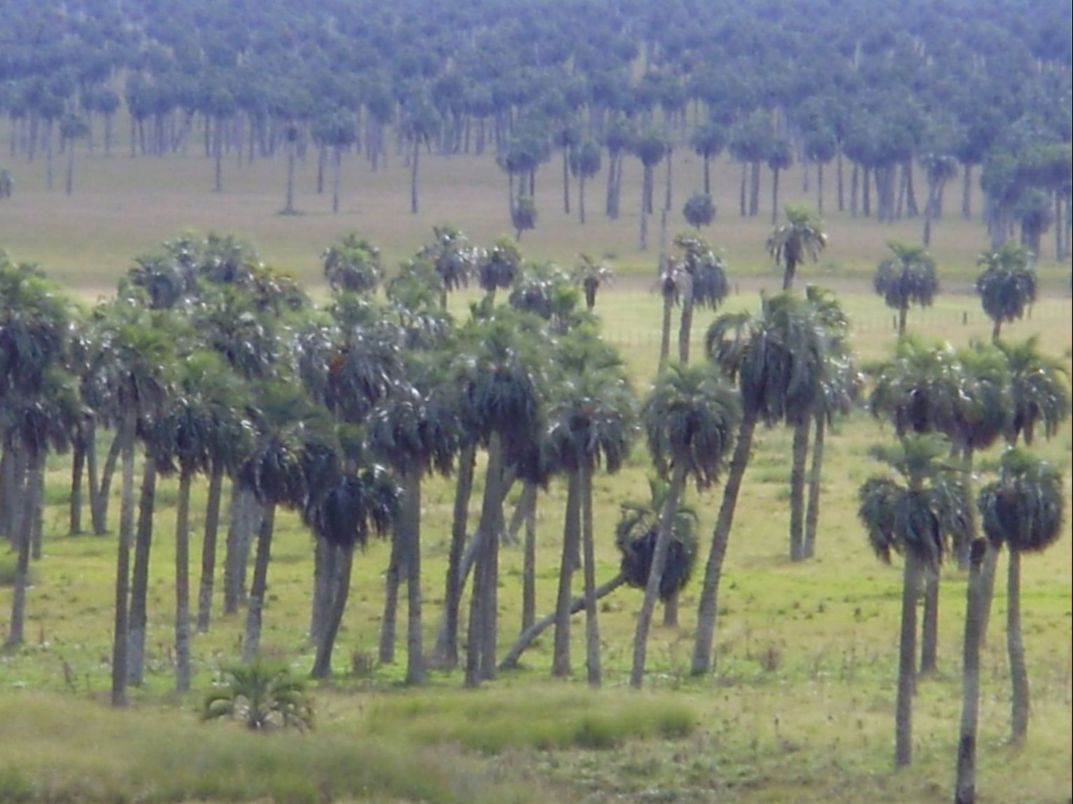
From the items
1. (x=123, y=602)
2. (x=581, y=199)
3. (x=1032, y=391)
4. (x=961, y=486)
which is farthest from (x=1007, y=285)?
(x=581, y=199)

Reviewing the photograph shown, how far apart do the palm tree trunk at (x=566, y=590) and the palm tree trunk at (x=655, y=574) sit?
1.74 metres

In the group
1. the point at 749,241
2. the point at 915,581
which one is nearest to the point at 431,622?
the point at 915,581

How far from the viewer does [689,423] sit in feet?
164

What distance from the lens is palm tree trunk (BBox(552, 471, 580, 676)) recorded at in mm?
52688

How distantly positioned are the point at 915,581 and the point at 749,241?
350 feet

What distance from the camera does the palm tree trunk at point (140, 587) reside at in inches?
1902

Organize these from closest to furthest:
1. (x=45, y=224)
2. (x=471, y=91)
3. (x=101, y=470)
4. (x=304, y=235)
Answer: (x=101, y=470) < (x=45, y=224) < (x=304, y=235) < (x=471, y=91)

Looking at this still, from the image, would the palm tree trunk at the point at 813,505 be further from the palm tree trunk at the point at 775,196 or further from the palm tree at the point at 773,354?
the palm tree trunk at the point at 775,196

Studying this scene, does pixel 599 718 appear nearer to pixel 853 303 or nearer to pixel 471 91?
pixel 853 303

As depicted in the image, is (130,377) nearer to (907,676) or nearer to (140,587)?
(140,587)

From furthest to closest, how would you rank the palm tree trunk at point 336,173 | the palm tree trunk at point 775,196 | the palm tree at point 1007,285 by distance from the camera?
the palm tree trunk at point 775,196 < the palm tree trunk at point 336,173 < the palm tree at point 1007,285

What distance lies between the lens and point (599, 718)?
44281 mm

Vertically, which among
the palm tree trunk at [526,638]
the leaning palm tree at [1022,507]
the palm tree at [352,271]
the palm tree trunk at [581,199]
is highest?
the palm tree trunk at [581,199]

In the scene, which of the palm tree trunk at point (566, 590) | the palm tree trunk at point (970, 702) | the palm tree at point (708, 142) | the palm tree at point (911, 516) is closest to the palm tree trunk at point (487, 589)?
the palm tree trunk at point (566, 590)
